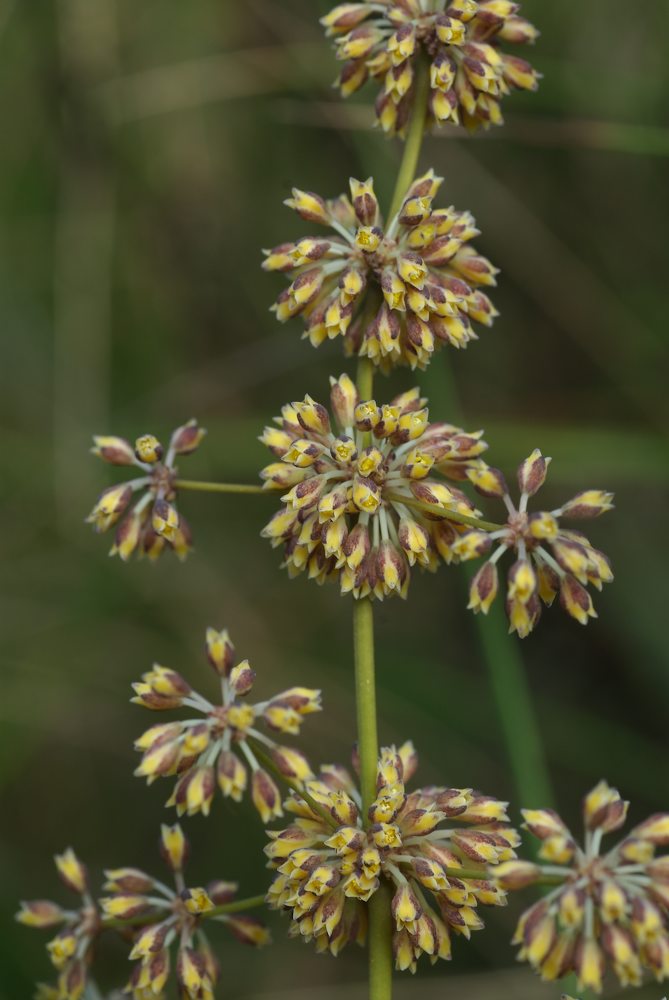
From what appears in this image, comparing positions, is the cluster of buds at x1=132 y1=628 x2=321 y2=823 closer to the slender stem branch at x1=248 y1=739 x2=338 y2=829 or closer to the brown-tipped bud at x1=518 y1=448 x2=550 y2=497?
the slender stem branch at x1=248 y1=739 x2=338 y2=829

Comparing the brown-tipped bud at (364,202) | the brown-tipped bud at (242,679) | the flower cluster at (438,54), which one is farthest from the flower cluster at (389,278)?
the brown-tipped bud at (242,679)

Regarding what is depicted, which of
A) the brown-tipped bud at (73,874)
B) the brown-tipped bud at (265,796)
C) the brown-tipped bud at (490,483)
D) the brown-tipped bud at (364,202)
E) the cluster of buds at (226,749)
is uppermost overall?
the brown-tipped bud at (364,202)

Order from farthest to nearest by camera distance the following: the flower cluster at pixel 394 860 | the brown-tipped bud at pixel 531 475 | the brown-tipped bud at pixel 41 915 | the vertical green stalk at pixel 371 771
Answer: the brown-tipped bud at pixel 41 915
the brown-tipped bud at pixel 531 475
the vertical green stalk at pixel 371 771
the flower cluster at pixel 394 860

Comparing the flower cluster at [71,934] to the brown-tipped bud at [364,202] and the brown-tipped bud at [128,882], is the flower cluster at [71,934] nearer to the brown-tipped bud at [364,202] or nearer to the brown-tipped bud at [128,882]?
the brown-tipped bud at [128,882]

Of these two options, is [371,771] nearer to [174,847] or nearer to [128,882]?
[174,847]

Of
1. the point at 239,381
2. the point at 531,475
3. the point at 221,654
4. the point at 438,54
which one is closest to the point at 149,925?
the point at 221,654
